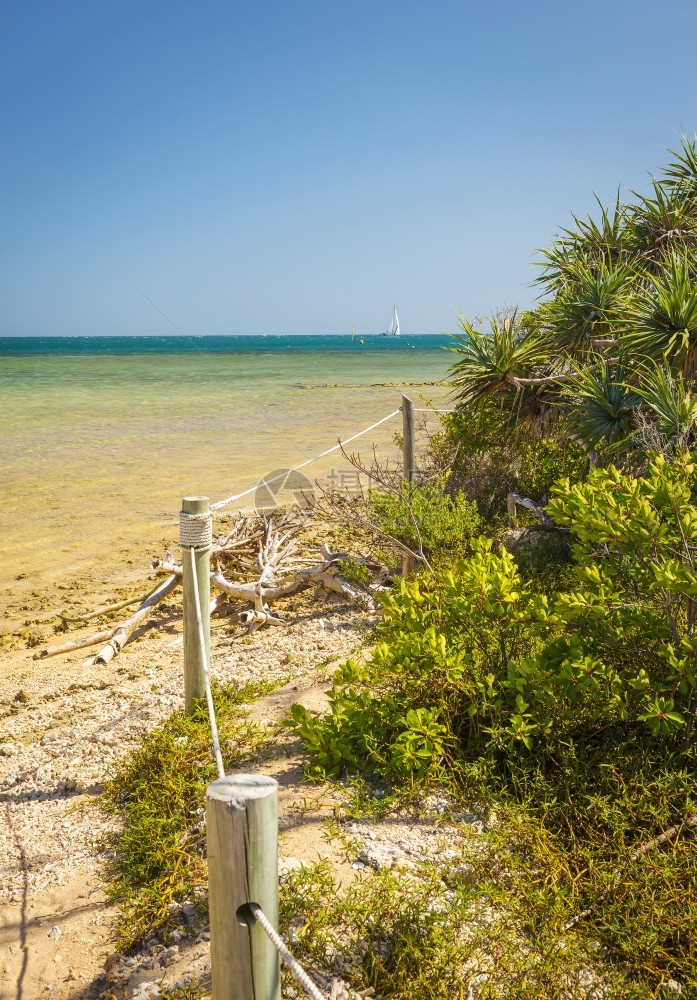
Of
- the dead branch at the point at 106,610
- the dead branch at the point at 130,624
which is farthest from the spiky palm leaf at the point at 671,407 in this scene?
the dead branch at the point at 106,610

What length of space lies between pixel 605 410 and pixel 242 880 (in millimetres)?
4918

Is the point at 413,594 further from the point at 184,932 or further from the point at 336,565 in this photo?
the point at 336,565

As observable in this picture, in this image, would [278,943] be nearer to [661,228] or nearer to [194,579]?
[194,579]

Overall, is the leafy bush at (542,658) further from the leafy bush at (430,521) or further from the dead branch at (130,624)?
the dead branch at (130,624)

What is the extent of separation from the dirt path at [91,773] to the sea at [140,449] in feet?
7.76

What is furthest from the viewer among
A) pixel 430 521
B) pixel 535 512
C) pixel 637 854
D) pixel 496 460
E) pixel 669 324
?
pixel 496 460

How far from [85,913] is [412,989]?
53.9 inches

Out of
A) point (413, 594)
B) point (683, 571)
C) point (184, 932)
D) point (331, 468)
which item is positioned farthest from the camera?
point (331, 468)

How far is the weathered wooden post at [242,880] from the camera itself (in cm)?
151

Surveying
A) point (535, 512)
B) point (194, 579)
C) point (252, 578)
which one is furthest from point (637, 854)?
point (252, 578)

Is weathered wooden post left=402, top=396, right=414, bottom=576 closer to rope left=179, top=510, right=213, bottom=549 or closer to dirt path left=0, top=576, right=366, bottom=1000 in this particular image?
dirt path left=0, top=576, right=366, bottom=1000

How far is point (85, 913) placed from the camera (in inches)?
106

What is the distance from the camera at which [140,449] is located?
602 inches

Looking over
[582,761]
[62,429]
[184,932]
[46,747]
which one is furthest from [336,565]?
[62,429]
